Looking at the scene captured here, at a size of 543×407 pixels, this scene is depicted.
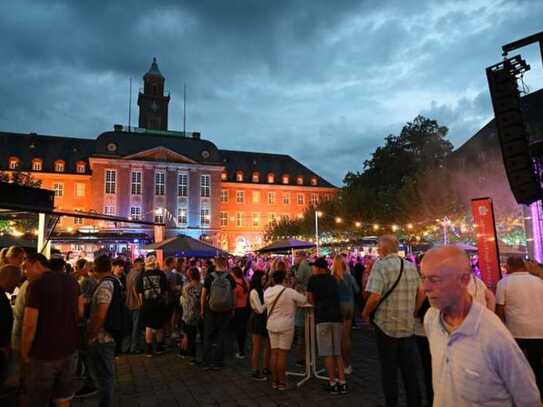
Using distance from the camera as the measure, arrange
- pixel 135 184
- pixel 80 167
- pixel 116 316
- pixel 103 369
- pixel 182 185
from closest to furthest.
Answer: pixel 103 369 < pixel 116 316 < pixel 135 184 < pixel 80 167 < pixel 182 185

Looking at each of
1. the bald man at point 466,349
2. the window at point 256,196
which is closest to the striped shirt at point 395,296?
the bald man at point 466,349

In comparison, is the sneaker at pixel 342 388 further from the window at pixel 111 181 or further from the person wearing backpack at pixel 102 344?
the window at pixel 111 181

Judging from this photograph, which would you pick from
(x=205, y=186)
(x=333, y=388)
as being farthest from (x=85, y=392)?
(x=205, y=186)

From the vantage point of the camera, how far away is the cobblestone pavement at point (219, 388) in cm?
533

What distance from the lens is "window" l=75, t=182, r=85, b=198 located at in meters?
52.6

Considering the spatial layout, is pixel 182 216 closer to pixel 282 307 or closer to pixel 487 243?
pixel 487 243

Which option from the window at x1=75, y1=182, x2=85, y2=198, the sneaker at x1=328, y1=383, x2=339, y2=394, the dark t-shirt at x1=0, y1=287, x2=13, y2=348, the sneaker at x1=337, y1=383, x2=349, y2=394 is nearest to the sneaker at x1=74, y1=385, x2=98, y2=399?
the dark t-shirt at x1=0, y1=287, x2=13, y2=348

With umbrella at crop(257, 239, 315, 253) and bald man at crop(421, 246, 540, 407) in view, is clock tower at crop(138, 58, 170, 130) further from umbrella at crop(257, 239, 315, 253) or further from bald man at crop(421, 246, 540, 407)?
bald man at crop(421, 246, 540, 407)

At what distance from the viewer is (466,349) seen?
5.82 feet

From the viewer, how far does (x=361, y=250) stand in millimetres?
31812

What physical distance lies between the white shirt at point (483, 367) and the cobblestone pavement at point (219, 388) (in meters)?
3.70

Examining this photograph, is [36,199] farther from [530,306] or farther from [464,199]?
[464,199]

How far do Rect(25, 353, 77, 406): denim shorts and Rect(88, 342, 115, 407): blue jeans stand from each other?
597 mm

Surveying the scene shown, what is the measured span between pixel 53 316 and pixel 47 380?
556 mm
